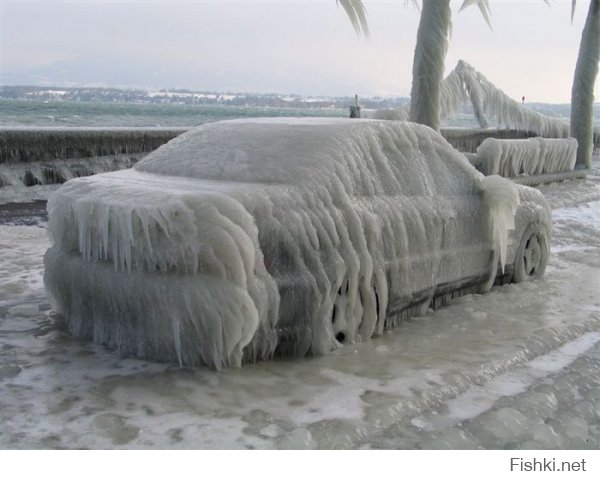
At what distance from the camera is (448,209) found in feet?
18.0

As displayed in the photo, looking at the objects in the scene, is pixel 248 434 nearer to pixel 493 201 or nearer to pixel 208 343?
pixel 208 343

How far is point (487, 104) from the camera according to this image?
63.1 ft

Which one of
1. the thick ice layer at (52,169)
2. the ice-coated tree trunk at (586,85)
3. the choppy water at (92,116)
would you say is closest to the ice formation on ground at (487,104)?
the ice-coated tree trunk at (586,85)

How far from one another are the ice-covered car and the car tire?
2.22 ft

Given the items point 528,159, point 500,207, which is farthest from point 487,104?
point 500,207

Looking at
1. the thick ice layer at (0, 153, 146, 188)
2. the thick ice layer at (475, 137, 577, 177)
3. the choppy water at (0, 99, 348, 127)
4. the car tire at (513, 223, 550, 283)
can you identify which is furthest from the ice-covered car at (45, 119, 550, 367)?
the choppy water at (0, 99, 348, 127)

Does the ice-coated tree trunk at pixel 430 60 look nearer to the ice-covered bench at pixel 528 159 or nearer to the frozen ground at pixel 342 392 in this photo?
the ice-covered bench at pixel 528 159

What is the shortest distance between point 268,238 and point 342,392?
0.96m

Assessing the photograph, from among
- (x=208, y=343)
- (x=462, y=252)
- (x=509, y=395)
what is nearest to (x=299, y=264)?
(x=208, y=343)

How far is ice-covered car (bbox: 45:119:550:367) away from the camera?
4.00m

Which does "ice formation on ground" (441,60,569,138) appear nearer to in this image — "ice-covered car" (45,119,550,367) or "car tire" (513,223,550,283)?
"car tire" (513,223,550,283)

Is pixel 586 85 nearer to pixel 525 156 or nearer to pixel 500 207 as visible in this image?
pixel 525 156

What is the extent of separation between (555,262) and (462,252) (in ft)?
8.46

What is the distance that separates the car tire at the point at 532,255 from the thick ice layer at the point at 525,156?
8502mm
